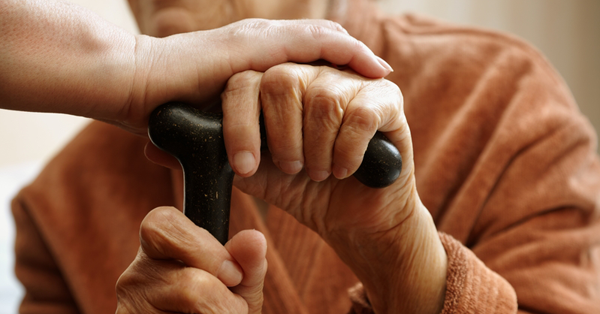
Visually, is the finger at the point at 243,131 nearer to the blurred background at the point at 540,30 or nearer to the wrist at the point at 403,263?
the wrist at the point at 403,263

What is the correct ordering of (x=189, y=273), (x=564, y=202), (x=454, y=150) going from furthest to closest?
(x=454, y=150) < (x=564, y=202) < (x=189, y=273)

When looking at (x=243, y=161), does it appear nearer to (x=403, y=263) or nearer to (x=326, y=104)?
(x=326, y=104)

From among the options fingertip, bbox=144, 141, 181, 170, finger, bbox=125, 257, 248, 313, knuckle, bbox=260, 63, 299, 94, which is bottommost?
finger, bbox=125, 257, 248, 313

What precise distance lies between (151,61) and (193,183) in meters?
0.12

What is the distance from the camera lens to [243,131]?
39 centimetres

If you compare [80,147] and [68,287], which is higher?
[80,147]

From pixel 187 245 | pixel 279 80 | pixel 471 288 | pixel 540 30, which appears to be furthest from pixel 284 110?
pixel 540 30

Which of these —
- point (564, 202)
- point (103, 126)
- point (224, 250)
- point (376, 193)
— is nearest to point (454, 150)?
point (564, 202)

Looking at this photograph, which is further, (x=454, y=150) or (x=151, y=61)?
(x=454, y=150)

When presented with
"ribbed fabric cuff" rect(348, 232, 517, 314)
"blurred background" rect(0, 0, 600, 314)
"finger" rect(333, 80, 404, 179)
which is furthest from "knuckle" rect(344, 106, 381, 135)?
"blurred background" rect(0, 0, 600, 314)

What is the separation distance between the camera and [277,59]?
1.46ft

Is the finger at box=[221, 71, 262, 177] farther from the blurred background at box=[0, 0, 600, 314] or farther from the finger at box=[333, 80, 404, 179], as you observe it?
the blurred background at box=[0, 0, 600, 314]

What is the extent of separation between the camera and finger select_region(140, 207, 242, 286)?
385 mm

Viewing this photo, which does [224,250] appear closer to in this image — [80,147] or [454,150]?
[454,150]
